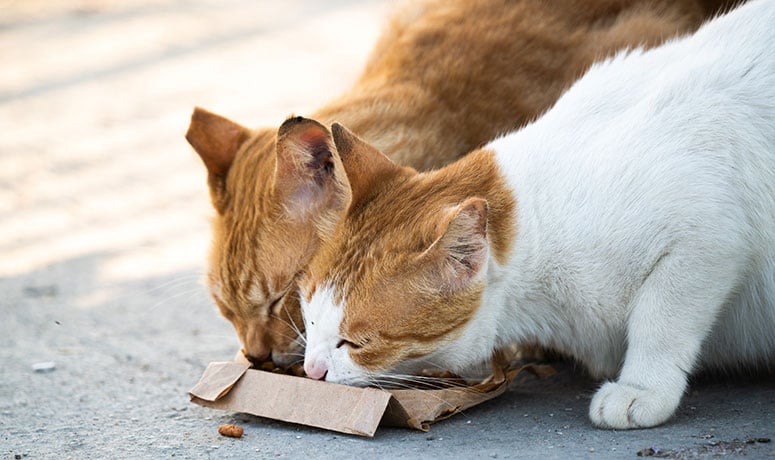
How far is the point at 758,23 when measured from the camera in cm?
269

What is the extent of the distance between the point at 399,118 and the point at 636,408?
1247mm

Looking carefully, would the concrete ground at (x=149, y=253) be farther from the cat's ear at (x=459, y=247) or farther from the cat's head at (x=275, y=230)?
the cat's ear at (x=459, y=247)

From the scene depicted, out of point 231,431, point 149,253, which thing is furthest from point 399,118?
point 149,253

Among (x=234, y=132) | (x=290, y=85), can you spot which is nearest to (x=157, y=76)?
(x=290, y=85)

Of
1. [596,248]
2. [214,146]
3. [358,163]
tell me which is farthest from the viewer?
[214,146]

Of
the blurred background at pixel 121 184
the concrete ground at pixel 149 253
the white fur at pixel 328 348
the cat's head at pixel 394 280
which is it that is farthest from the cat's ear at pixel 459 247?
the blurred background at pixel 121 184

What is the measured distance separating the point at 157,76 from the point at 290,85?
94 cm

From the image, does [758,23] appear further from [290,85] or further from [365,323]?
[290,85]

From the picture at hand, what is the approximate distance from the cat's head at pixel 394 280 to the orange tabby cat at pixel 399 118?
156 millimetres

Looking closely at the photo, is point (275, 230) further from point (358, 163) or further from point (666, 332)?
point (666, 332)

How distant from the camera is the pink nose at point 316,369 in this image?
8.15 ft

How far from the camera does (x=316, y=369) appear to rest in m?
2.49

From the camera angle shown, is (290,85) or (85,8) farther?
(85,8)

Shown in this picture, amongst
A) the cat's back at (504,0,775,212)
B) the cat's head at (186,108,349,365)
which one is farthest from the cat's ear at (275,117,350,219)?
the cat's back at (504,0,775,212)
